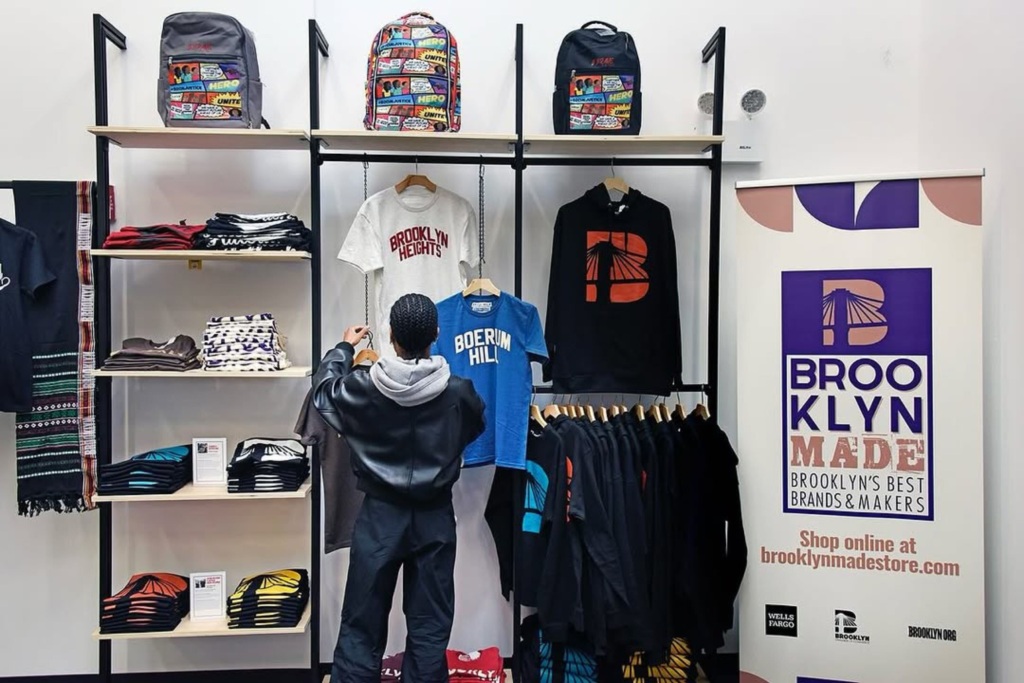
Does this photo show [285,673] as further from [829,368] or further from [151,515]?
[829,368]

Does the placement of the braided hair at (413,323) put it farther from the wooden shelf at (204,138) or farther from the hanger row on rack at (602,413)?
the wooden shelf at (204,138)

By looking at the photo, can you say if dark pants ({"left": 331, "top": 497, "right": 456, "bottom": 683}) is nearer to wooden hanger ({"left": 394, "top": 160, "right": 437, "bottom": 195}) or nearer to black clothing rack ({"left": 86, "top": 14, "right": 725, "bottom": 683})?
black clothing rack ({"left": 86, "top": 14, "right": 725, "bottom": 683})

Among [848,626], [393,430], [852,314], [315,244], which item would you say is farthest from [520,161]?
[848,626]

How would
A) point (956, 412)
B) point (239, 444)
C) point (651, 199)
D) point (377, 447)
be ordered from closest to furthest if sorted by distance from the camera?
point (377, 447) → point (956, 412) → point (239, 444) → point (651, 199)

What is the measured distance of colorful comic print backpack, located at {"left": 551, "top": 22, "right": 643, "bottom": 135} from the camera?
2.37m

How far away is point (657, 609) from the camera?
7.66 ft

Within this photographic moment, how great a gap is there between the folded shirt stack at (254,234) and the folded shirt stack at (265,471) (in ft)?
2.66

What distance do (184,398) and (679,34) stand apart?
277 centimetres

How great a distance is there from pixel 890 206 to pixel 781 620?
1658 mm

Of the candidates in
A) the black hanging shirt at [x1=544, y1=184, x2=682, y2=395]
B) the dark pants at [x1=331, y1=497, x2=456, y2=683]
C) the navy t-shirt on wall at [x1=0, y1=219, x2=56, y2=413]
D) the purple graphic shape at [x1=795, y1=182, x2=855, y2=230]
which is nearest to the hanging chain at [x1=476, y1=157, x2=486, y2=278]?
the black hanging shirt at [x1=544, y1=184, x2=682, y2=395]

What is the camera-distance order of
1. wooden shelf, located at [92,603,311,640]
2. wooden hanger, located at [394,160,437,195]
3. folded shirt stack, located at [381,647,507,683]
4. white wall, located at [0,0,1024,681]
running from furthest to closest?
white wall, located at [0,0,1024,681] < wooden hanger, located at [394,160,437,195] < folded shirt stack, located at [381,647,507,683] < wooden shelf, located at [92,603,311,640]

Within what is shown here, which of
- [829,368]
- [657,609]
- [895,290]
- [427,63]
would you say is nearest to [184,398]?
[427,63]

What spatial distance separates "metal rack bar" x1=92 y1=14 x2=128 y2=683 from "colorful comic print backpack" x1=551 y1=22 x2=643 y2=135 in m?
1.83

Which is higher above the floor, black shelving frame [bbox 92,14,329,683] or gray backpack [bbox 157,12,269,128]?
gray backpack [bbox 157,12,269,128]
